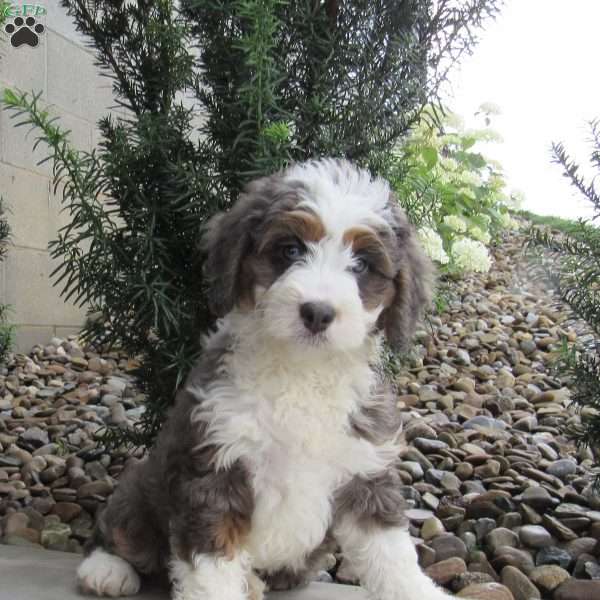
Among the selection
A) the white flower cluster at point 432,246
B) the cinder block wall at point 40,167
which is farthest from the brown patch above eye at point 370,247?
the cinder block wall at point 40,167

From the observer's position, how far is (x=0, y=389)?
20.5 feet

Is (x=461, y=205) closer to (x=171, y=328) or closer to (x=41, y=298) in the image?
(x=41, y=298)

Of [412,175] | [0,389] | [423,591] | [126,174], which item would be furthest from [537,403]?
[0,389]

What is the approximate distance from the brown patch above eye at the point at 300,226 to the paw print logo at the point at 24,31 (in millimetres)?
4537

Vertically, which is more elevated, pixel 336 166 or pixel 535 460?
pixel 336 166

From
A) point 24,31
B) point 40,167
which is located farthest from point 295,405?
point 24,31

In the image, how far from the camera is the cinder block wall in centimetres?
661

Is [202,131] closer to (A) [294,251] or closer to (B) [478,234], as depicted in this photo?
(A) [294,251]

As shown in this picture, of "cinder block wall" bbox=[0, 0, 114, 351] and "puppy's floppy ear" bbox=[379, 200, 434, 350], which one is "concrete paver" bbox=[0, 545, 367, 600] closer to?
"puppy's floppy ear" bbox=[379, 200, 434, 350]

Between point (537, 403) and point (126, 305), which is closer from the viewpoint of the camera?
point (126, 305)

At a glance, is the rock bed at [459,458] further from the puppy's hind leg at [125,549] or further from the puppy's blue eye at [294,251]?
the puppy's blue eye at [294,251]

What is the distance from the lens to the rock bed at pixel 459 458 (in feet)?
12.5

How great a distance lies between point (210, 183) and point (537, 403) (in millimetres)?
3454

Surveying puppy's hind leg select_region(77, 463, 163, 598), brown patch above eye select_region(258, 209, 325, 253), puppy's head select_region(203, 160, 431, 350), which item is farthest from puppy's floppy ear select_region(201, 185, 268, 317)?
puppy's hind leg select_region(77, 463, 163, 598)
